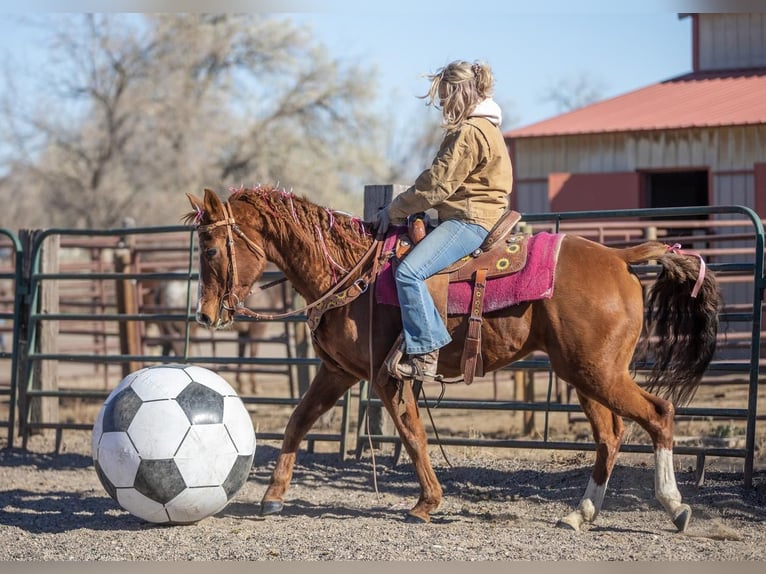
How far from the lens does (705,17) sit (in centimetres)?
1616

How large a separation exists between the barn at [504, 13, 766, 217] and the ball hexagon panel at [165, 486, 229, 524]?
36.6ft

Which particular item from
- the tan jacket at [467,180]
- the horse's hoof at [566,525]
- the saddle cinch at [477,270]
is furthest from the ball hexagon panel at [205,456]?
the horse's hoof at [566,525]

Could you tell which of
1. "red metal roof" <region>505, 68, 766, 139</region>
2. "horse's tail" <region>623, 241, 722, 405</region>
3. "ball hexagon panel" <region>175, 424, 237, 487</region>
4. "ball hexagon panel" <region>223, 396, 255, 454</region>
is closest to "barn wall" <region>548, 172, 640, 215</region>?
"red metal roof" <region>505, 68, 766, 139</region>

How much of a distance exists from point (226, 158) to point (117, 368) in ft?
51.8

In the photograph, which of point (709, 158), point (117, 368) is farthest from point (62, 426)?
point (709, 158)

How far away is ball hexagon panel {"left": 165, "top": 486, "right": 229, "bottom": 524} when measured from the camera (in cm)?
525

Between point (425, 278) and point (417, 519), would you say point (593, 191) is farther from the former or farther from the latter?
point (417, 519)

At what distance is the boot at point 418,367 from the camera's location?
5359 mm

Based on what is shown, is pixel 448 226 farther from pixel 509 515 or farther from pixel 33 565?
pixel 33 565

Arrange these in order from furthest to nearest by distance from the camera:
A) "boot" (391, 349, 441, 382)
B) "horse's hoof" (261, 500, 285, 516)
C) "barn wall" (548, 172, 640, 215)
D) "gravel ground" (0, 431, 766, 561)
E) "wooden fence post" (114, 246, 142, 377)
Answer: "barn wall" (548, 172, 640, 215)
"wooden fence post" (114, 246, 142, 377)
"horse's hoof" (261, 500, 285, 516)
"boot" (391, 349, 441, 382)
"gravel ground" (0, 431, 766, 561)

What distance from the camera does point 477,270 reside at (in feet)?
17.8

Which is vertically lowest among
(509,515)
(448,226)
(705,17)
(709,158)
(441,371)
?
(509,515)

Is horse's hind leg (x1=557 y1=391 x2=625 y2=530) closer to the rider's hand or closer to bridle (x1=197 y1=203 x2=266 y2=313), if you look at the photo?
the rider's hand

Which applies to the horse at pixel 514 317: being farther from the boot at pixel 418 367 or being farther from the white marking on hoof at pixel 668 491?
the boot at pixel 418 367
